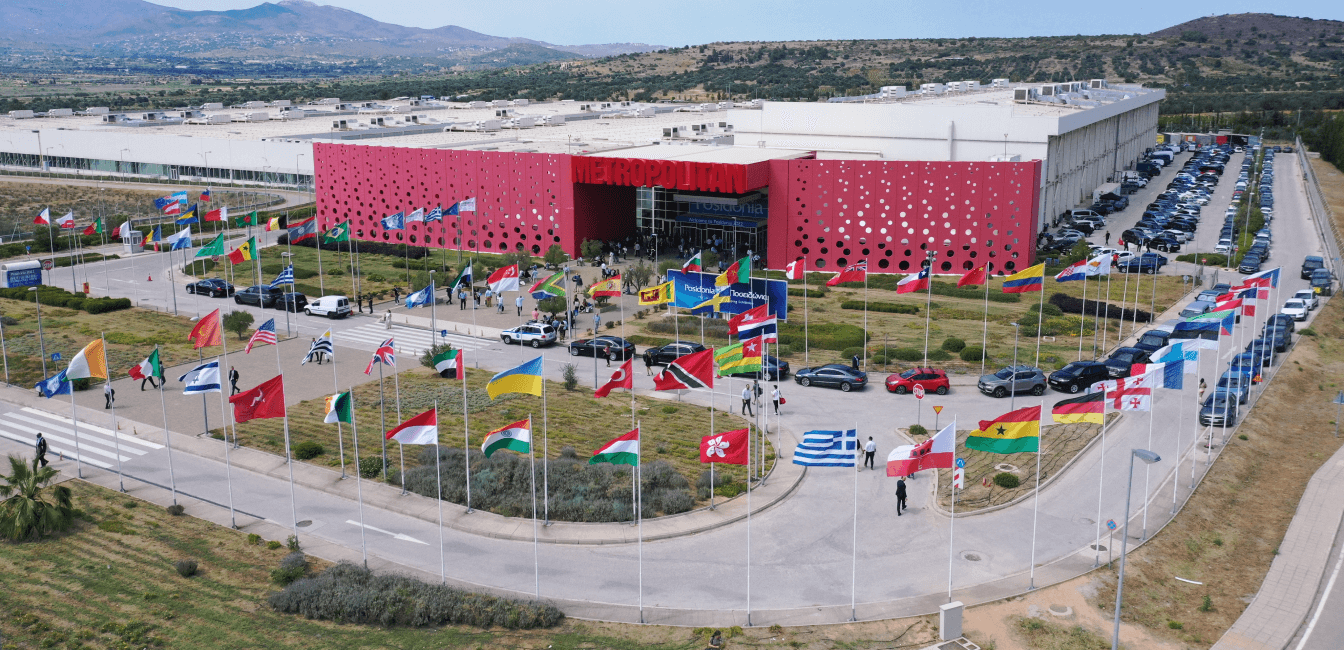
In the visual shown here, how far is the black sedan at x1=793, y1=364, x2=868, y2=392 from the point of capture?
43.1 metres

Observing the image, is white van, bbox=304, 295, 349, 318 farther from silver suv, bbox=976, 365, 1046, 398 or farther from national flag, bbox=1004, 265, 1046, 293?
national flag, bbox=1004, 265, 1046, 293

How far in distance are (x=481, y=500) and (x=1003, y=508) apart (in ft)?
48.5

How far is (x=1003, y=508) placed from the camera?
1206 inches

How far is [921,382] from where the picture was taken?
1672 inches

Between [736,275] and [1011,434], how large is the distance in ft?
69.2

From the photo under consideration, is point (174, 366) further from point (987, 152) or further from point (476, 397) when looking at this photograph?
point (987, 152)

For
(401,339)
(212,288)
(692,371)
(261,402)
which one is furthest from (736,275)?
(212,288)

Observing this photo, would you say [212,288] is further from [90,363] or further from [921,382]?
[921,382]

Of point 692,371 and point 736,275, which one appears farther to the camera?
point 736,275

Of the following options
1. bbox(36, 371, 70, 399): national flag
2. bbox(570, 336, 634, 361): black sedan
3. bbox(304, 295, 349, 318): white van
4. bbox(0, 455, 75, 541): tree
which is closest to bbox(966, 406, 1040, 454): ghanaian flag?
bbox(570, 336, 634, 361): black sedan

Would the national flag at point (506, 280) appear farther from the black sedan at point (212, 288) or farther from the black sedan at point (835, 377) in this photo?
the black sedan at point (212, 288)

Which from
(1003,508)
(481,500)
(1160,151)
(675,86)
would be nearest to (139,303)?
(481,500)

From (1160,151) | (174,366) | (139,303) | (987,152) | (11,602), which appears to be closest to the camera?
(11,602)

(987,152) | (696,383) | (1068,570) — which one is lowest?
(1068,570)
